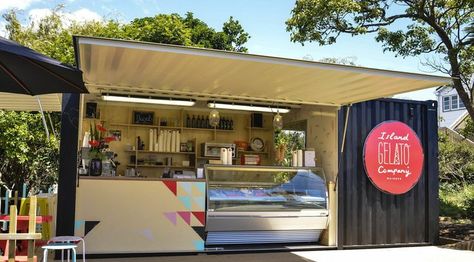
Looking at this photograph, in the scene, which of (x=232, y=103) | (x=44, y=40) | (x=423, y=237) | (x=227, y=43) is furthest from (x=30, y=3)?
(x=423, y=237)

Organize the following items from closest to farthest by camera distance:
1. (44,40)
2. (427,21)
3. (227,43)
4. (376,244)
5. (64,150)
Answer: (64,150) < (376,244) < (427,21) < (44,40) < (227,43)

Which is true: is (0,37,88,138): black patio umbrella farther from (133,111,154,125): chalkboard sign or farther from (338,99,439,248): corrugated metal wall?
(338,99,439,248): corrugated metal wall

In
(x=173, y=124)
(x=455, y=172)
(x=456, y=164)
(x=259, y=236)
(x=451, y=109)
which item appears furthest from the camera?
(x=451, y=109)

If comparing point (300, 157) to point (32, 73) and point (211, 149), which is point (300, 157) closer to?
point (211, 149)

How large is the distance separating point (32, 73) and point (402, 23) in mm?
7958

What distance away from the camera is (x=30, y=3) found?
71.5 feet

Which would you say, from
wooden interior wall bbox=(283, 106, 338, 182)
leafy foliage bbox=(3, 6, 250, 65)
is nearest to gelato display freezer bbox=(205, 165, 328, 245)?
wooden interior wall bbox=(283, 106, 338, 182)

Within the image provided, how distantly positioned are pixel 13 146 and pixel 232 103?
6.08 m

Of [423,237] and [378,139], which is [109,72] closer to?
[378,139]

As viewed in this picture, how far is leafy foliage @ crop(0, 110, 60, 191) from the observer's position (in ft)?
36.8

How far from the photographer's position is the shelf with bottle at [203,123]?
9219mm

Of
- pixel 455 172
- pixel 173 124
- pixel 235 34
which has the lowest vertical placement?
pixel 455 172

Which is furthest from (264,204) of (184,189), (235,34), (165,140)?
(235,34)

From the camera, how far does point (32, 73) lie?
149 inches
